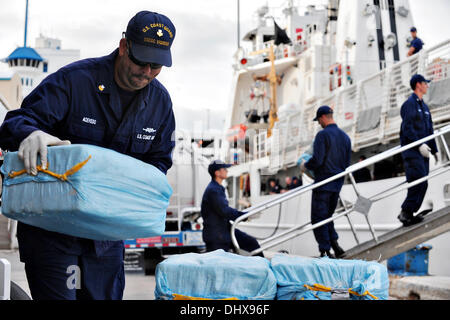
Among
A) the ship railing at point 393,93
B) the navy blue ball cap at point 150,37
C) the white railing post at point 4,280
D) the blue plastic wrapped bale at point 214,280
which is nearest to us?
the white railing post at point 4,280

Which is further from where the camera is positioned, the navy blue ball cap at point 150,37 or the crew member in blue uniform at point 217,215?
the crew member in blue uniform at point 217,215

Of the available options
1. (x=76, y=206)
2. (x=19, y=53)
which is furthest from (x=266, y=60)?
(x=19, y=53)

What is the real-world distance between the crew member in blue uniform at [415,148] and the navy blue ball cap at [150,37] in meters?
5.31

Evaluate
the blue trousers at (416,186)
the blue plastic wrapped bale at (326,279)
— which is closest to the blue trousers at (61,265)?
the blue plastic wrapped bale at (326,279)

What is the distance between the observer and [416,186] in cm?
701

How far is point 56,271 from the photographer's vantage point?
7.25 feet

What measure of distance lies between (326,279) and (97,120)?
182 centimetres

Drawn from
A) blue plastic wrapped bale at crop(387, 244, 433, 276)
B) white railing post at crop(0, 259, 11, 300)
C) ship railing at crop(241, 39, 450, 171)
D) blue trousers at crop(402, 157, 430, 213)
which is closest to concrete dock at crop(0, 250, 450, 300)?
blue plastic wrapped bale at crop(387, 244, 433, 276)

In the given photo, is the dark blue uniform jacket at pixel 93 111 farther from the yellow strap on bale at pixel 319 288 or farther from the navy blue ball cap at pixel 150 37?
the yellow strap on bale at pixel 319 288

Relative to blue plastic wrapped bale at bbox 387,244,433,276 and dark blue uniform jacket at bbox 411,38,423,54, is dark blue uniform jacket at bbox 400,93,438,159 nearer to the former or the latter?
blue plastic wrapped bale at bbox 387,244,433,276

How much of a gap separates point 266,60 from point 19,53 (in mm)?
45090

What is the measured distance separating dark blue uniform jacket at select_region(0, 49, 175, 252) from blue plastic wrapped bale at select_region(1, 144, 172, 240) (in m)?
0.23

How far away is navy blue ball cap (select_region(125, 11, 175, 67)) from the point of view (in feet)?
7.06

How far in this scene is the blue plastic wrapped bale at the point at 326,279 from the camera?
3508mm
